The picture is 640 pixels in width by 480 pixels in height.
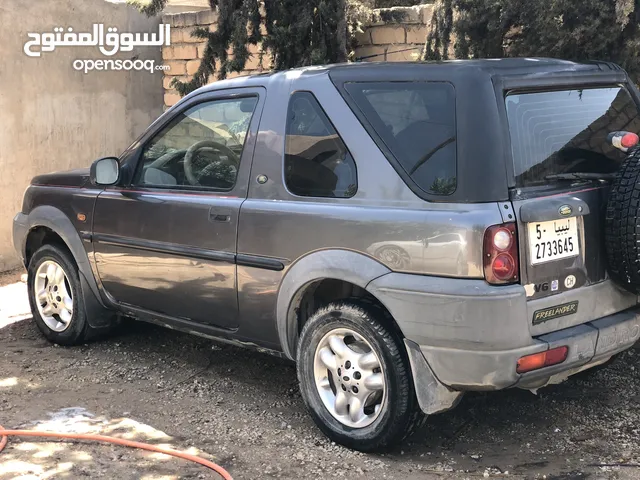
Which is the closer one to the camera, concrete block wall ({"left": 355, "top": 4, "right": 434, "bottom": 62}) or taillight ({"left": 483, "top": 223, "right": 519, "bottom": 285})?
taillight ({"left": 483, "top": 223, "right": 519, "bottom": 285})

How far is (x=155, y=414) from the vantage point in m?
4.34

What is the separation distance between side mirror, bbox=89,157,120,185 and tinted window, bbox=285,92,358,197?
1399 millimetres

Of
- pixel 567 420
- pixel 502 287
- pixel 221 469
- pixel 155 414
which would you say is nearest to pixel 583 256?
pixel 502 287

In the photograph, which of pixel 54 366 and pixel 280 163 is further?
pixel 54 366

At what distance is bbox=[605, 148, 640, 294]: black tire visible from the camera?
11.1 feet

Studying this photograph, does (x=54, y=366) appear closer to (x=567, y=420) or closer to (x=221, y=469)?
(x=221, y=469)

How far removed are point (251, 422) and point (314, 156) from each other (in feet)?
4.95

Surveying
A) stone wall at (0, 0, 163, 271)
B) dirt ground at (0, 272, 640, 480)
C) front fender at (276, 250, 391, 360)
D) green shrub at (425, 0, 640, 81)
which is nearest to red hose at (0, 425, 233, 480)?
dirt ground at (0, 272, 640, 480)

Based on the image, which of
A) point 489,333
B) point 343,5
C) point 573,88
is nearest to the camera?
point 489,333

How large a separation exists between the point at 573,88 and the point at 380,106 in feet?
3.17

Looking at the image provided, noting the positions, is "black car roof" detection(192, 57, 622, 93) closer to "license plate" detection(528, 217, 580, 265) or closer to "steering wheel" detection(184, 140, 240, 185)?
"steering wheel" detection(184, 140, 240, 185)

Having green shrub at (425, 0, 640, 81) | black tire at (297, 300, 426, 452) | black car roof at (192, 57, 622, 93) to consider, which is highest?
green shrub at (425, 0, 640, 81)

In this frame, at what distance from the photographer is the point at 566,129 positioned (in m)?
3.63

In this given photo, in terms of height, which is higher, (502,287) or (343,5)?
(343,5)
